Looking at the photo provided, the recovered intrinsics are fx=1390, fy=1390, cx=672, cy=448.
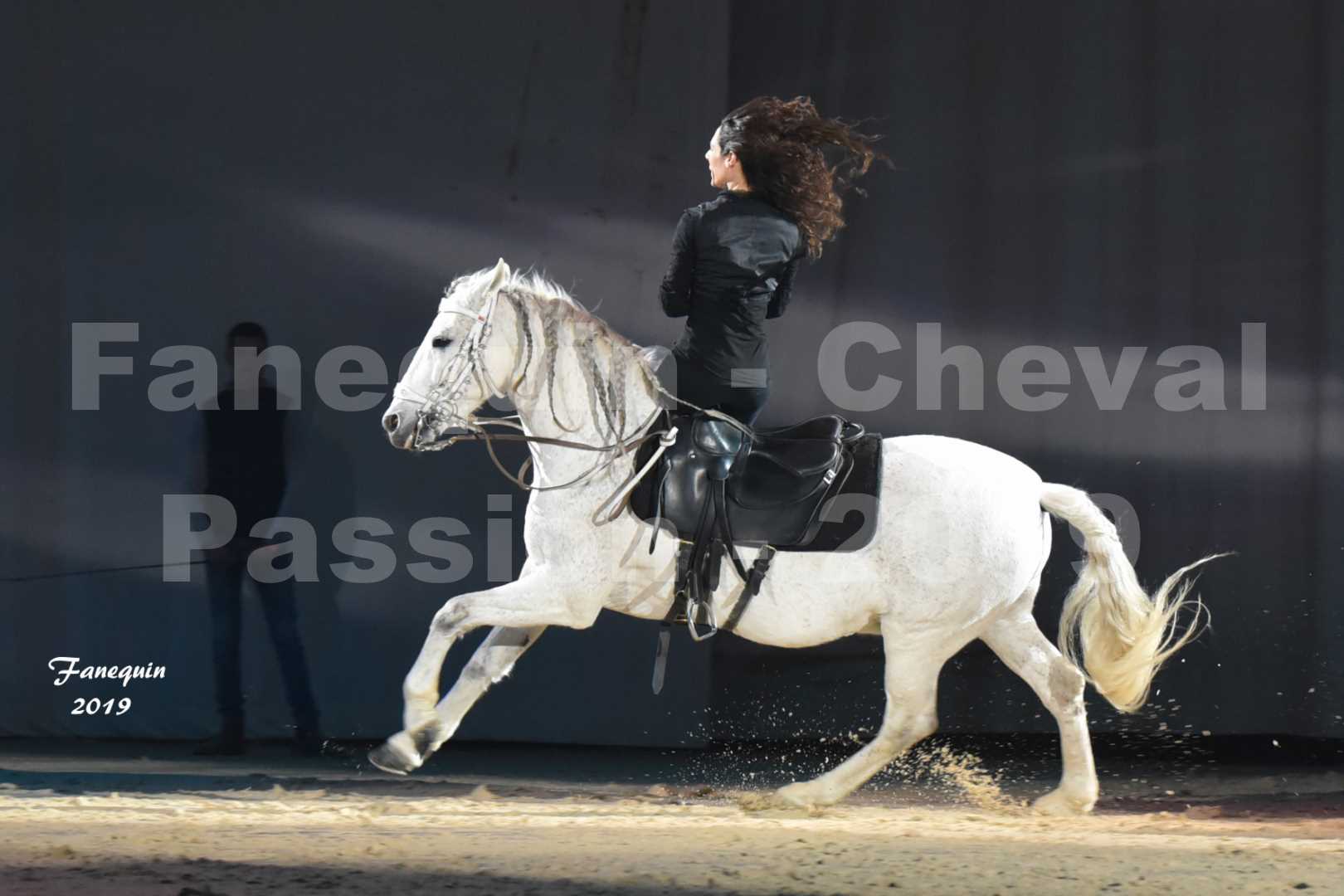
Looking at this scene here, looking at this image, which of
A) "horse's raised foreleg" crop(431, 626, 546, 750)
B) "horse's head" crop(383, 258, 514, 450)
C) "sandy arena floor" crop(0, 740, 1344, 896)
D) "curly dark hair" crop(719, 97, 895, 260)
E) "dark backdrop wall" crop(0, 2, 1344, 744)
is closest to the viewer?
"sandy arena floor" crop(0, 740, 1344, 896)

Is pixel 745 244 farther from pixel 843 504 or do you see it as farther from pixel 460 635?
pixel 460 635

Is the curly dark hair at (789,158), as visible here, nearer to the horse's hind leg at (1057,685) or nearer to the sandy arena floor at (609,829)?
the horse's hind leg at (1057,685)

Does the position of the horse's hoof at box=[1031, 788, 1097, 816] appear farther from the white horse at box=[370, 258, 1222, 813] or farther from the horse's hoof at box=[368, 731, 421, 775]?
the horse's hoof at box=[368, 731, 421, 775]

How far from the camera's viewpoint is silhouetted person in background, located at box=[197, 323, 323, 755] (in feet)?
15.8

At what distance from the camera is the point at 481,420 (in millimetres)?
3686

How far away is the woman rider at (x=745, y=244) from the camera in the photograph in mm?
3646

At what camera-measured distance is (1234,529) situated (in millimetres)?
4789

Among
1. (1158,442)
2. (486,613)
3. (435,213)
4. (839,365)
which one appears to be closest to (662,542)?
(486,613)

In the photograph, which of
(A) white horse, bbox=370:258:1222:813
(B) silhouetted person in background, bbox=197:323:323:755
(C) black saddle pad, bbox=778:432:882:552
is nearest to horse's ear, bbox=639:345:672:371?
(A) white horse, bbox=370:258:1222:813

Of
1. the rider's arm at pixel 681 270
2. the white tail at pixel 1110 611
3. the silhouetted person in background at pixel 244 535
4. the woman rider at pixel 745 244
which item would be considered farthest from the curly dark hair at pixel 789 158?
the silhouetted person in background at pixel 244 535

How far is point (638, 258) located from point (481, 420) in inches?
53.8

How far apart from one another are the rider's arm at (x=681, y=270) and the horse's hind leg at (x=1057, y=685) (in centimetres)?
127

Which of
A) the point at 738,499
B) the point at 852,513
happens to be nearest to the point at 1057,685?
the point at 852,513

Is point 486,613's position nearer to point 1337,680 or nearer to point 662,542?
point 662,542
